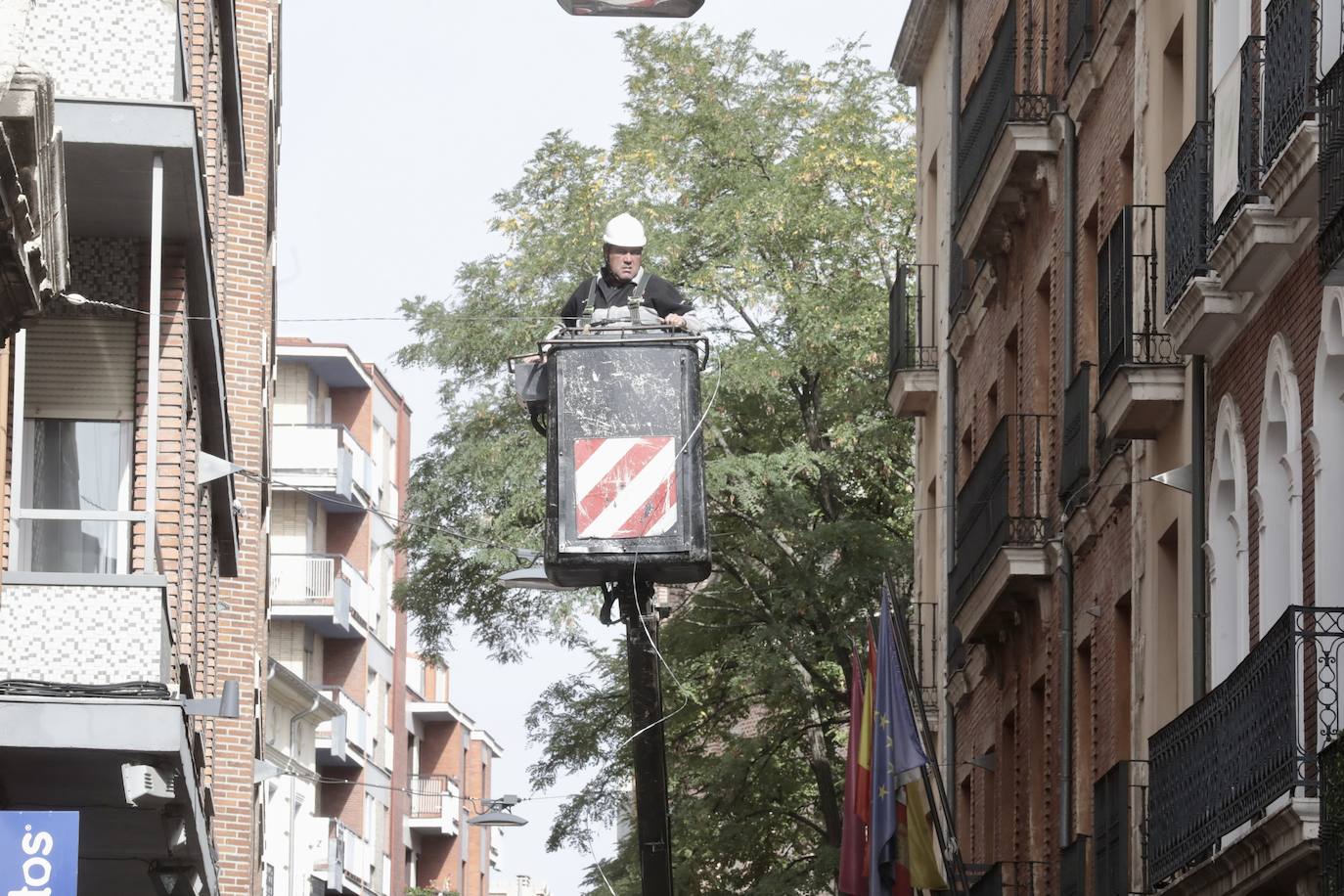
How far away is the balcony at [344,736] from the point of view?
65688mm

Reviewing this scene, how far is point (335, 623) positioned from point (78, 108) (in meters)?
49.9

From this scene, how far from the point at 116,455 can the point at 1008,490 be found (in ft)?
31.4

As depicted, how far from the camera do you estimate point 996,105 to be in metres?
28.8

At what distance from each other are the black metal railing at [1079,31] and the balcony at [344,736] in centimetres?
4030

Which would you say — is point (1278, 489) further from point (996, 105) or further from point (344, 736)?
point (344, 736)

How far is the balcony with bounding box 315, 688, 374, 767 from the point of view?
6569cm

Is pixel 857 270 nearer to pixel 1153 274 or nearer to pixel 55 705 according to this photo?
pixel 1153 274

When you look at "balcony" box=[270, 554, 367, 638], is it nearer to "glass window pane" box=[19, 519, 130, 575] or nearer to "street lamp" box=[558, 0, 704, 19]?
"glass window pane" box=[19, 519, 130, 575]

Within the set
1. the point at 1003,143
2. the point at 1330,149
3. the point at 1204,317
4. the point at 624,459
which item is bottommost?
the point at 624,459

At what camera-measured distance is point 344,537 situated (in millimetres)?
71750

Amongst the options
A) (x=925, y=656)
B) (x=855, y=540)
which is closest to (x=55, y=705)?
(x=925, y=656)

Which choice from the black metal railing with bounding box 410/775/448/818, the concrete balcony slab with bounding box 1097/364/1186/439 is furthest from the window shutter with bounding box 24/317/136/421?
the black metal railing with bounding box 410/775/448/818

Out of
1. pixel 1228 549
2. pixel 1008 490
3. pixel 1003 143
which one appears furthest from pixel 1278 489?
pixel 1003 143

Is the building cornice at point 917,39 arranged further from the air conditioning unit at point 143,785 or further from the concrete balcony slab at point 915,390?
the air conditioning unit at point 143,785
